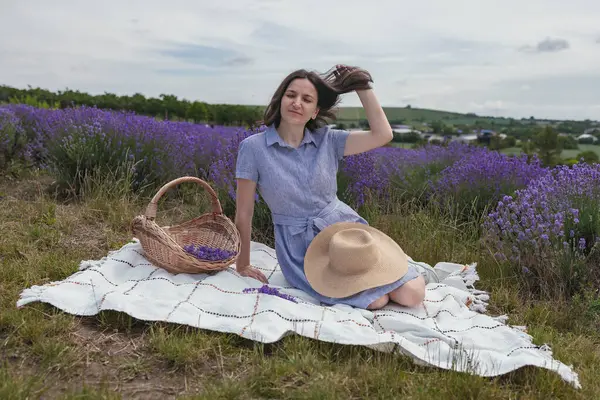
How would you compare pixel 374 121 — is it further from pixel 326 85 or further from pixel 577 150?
pixel 577 150

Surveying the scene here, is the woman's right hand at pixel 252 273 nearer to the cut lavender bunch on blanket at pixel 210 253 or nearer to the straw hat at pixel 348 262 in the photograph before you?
the cut lavender bunch on blanket at pixel 210 253

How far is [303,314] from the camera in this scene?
2773 mm

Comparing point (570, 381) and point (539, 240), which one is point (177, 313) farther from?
point (539, 240)

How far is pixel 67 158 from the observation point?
548 centimetres

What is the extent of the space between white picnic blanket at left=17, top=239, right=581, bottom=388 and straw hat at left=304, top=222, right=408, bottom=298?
0.13m

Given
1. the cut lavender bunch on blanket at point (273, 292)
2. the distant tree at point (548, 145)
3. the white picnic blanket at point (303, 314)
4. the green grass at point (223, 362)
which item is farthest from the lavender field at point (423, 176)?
the distant tree at point (548, 145)

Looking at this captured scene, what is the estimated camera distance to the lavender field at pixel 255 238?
7.64 feet

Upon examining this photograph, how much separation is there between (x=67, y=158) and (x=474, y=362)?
14.3 ft

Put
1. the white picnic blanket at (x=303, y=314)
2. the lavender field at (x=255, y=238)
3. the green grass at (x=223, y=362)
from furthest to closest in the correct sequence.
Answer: the white picnic blanket at (x=303, y=314), the lavender field at (x=255, y=238), the green grass at (x=223, y=362)

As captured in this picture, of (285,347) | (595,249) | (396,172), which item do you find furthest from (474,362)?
(396,172)

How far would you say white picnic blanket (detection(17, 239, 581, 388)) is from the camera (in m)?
2.52

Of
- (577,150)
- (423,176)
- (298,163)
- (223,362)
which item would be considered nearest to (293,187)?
(298,163)

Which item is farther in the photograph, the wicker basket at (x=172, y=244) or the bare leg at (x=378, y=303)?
the wicker basket at (x=172, y=244)

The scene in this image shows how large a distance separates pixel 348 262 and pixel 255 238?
1452 millimetres
